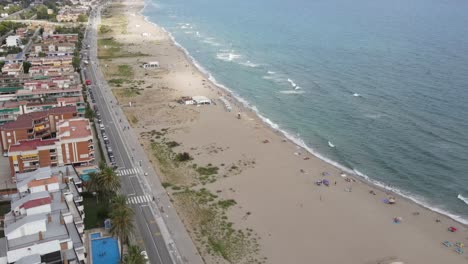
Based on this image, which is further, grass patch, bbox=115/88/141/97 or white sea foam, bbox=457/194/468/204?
grass patch, bbox=115/88/141/97

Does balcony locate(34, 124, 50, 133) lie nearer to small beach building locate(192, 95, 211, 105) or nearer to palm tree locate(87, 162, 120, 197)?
palm tree locate(87, 162, 120, 197)

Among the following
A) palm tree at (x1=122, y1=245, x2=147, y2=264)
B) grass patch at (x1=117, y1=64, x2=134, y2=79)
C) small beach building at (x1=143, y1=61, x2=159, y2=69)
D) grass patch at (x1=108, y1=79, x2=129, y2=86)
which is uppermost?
palm tree at (x1=122, y1=245, x2=147, y2=264)

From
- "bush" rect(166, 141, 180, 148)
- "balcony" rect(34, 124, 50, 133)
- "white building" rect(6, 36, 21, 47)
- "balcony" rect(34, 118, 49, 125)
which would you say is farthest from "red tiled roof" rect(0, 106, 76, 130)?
"white building" rect(6, 36, 21, 47)

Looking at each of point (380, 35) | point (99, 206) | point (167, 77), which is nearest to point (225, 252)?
point (99, 206)

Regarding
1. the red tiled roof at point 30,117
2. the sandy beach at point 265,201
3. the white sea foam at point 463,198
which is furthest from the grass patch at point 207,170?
the white sea foam at point 463,198

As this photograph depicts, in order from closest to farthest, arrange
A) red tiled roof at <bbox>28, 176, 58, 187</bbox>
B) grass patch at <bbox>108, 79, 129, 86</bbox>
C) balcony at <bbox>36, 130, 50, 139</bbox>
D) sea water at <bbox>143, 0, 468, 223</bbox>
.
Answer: red tiled roof at <bbox>28, 176, 58, 187</bbox>, sea water at <bbox>143, 0, 468, 223</bbox>, balcony at <bbox>36, 130, 50, 139</bbox>, grass patch at <bbox>108, 79, 129, 86</bbox>

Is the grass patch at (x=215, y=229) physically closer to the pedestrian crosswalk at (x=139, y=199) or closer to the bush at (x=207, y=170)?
the pedestrian crosswalk at (x=139, y=199)
